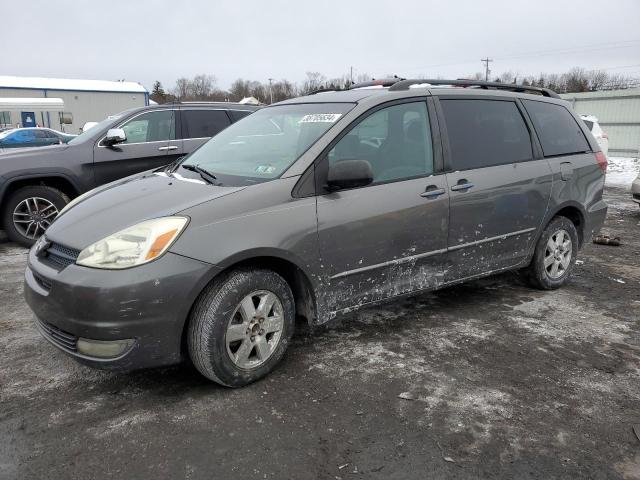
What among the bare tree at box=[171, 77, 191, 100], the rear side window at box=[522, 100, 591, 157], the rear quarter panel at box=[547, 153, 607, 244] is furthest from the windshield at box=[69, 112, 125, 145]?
the bare tree at box=[171, 77, 191, 100]

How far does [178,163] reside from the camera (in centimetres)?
409

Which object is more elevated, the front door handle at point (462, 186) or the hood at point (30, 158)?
the hood at point (30, 158)

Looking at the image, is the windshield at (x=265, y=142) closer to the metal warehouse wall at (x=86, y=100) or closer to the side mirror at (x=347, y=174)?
the side mirror at (x=347, y=174)

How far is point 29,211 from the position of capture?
21.1ft

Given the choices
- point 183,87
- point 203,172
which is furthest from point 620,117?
point 183,87

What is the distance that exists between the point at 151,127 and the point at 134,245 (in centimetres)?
480

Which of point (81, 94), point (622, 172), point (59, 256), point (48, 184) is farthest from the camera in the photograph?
point (81, 94)

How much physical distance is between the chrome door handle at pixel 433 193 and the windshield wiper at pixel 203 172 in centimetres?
147

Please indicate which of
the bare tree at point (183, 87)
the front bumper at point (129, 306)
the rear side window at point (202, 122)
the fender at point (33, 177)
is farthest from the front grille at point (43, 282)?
the bare tree at point (183, 87)

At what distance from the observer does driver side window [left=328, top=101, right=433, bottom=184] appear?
345cm

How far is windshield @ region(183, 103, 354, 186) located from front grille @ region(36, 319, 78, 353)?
1283mm

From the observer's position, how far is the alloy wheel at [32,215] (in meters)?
6.38

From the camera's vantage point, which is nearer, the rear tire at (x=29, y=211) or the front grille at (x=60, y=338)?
the front grille at (x=60, y=338)

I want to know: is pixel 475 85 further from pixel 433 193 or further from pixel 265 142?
pixel 265 142
